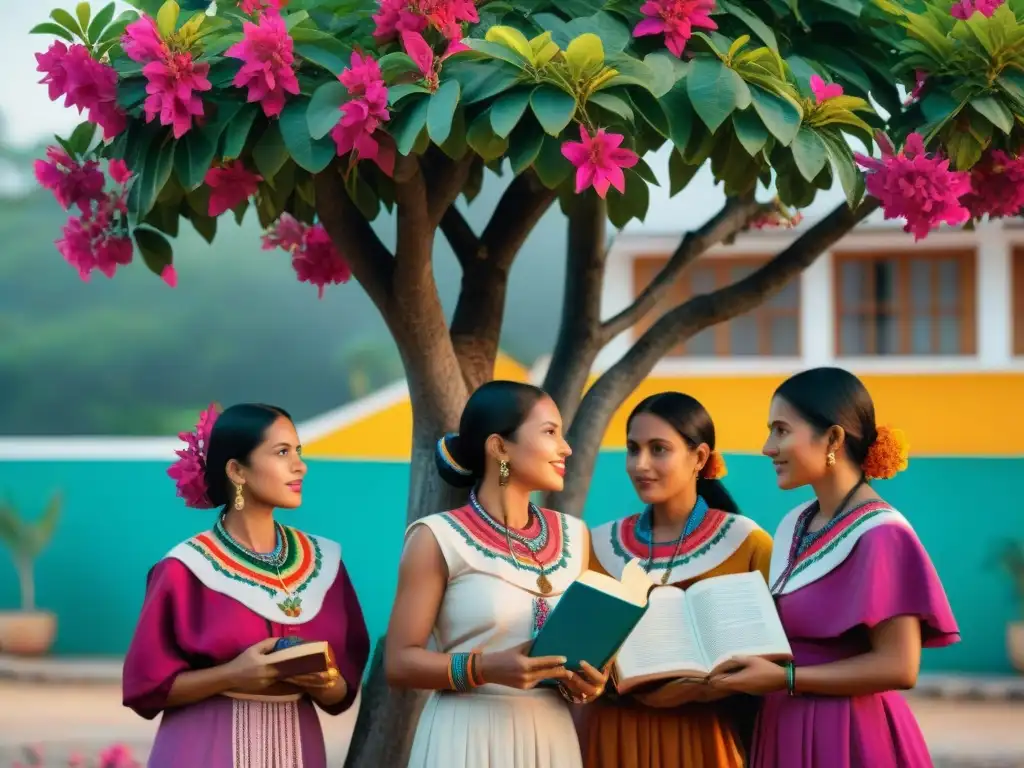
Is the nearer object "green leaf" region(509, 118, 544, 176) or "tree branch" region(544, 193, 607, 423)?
"green leaf" region(509, 118, 544, 176)

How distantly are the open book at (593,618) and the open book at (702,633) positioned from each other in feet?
0.66

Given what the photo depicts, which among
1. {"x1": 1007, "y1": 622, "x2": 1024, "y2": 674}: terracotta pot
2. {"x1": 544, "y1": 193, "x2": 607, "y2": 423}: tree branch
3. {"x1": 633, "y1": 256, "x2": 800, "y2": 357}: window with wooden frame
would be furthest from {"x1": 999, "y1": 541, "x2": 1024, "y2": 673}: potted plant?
{"x1": 544, "y1": 193, "x2": 607, "y2": 423}: tree branch

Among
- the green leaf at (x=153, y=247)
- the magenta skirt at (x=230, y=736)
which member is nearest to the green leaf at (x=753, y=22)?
the green leaf at (x=153, y=247)

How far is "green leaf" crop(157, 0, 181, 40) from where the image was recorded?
3.26 meters

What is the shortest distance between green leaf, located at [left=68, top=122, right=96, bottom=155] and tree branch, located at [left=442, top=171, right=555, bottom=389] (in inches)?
46.8

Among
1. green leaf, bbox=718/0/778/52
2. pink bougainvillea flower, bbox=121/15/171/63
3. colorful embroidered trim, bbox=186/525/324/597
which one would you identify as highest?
green leaf, bbox=718/0/778/52

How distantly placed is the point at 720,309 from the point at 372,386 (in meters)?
12.5

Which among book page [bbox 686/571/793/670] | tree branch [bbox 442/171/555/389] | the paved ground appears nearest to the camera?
book page [bbox 686/571/793/670]

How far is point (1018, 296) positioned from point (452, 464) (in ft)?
29.3

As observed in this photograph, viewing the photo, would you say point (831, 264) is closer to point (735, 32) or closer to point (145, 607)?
point (735, 32)

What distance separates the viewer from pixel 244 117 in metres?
3.37

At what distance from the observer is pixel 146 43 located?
3.24 m

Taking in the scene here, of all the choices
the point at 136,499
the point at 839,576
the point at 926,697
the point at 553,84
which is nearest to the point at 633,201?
the point at 553,84

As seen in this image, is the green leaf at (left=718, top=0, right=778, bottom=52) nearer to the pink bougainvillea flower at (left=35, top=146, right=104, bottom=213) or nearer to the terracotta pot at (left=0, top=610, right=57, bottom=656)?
the pink bougainvillea flower at (left=35, top=146, right=104, bottom=213)
